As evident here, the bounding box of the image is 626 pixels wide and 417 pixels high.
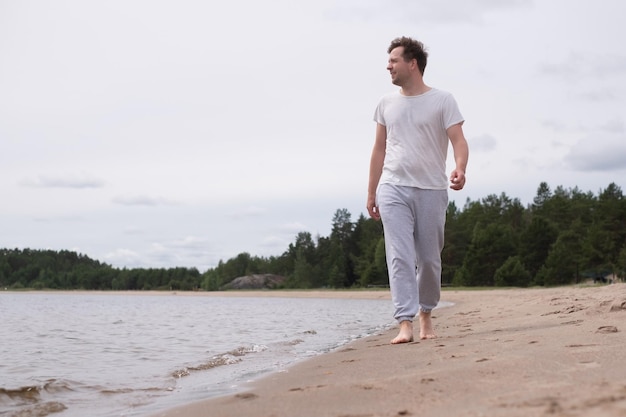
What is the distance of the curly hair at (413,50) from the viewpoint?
17.8 ft

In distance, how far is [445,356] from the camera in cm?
403

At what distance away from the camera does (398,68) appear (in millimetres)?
5391

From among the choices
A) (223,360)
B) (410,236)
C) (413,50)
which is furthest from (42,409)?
(413,50)

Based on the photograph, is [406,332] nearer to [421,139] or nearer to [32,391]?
[421,139]

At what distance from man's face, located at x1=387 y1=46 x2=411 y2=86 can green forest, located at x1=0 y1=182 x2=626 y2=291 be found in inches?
1934

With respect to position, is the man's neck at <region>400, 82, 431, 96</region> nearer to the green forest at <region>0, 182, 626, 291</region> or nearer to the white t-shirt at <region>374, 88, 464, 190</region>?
the white t-shirt at <region>374, 88, 464, 190</region>

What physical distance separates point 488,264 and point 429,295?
58282mm

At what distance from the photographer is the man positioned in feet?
17.2

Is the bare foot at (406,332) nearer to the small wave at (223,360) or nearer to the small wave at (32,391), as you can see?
the small wave at (223,360)

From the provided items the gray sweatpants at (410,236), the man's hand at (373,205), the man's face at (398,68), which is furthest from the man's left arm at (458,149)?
the man's hand at (373,205)

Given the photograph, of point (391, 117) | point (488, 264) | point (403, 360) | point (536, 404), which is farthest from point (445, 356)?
point (488, 264)

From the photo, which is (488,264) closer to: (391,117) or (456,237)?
(456,237)

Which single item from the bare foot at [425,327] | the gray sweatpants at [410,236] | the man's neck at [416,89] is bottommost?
the bare foot at [425,327]

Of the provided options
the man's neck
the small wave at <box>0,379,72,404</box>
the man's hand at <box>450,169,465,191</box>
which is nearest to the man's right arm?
the man's neck
